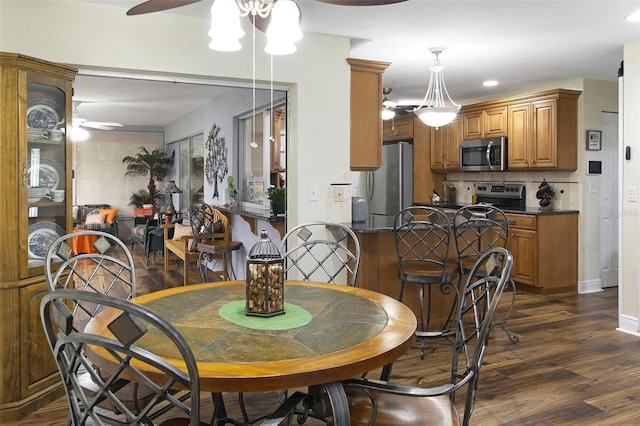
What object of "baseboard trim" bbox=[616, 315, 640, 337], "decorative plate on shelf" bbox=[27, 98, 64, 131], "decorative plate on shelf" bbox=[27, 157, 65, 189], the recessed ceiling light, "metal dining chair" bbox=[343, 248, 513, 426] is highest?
the recessed ceiling light

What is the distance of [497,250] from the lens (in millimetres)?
1860

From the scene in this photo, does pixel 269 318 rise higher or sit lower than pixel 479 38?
lower

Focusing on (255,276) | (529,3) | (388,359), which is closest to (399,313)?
(388,359)

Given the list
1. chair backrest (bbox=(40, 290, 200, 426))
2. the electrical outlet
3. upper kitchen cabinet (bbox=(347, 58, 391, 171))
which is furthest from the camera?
upper kitchen cabinet (bbox=(347, 58, 391, 171))

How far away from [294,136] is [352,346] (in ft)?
8.25

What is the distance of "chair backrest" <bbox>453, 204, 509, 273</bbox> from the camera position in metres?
3.68

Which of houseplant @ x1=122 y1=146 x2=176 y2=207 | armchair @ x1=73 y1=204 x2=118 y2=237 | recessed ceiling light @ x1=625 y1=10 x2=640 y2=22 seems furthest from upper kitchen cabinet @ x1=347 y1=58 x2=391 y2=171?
houseplant @ x1=122 y1=146 x2=176 y2=207

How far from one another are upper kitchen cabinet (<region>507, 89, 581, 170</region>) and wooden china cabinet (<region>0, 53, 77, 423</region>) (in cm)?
464

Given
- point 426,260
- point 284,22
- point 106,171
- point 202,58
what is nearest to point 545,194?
point 426,260

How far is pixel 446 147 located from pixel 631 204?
114 inches

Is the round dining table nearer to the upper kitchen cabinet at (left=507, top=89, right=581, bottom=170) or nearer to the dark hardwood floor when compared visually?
the dark hardwood floor

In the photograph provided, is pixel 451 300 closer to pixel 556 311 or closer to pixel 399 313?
pixel 556 311

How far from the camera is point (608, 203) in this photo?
5.76 meters

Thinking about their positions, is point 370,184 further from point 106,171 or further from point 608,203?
point 106,171
